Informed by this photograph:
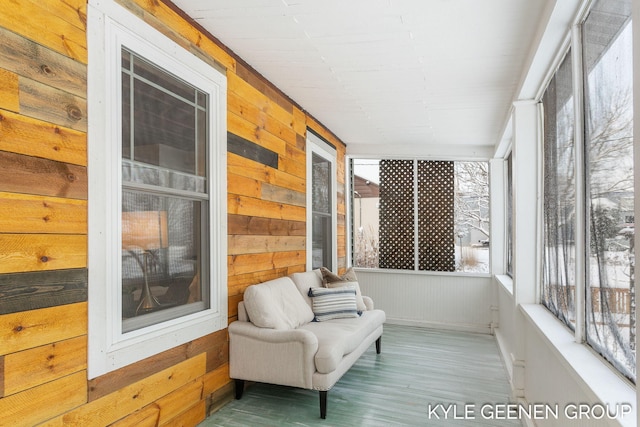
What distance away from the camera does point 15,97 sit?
67.9 inches

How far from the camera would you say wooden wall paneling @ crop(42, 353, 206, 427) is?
6.45 feet

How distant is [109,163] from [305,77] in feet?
6.47

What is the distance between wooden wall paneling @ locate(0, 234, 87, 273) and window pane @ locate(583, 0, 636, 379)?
2148 mm

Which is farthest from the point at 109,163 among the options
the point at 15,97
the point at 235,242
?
the point at 235,242

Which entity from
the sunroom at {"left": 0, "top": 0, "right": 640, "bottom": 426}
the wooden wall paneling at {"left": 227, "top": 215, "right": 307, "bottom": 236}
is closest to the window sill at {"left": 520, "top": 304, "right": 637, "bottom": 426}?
the sunroom at {"left": 0, "top": 0, "right": 640, "bottom": 426}

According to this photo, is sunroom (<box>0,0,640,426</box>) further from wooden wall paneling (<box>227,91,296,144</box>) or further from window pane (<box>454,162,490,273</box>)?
window pane (<box>454,162,490,273</box>)

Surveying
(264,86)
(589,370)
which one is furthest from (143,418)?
(264,86)

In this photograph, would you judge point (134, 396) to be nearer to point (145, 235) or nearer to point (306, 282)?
point (145, 235)

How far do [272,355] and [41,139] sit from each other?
1.95m

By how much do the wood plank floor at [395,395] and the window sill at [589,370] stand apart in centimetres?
98

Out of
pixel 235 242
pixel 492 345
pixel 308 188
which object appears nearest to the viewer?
pixel 235 242

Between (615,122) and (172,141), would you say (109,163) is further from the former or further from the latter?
(615,122)

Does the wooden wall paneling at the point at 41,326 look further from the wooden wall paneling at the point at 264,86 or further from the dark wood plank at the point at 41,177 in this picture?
the wooden wall paneling at the point at 264,86

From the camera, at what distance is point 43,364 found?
180 cm
